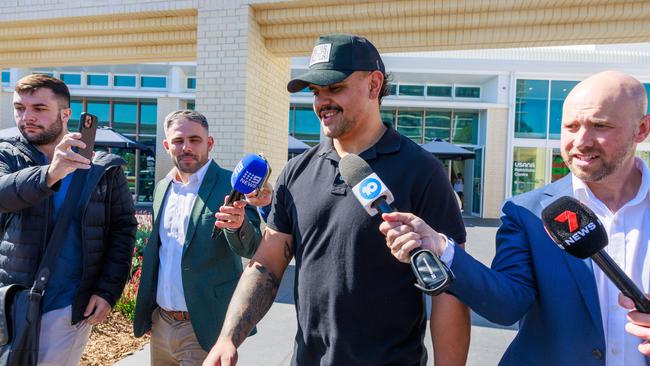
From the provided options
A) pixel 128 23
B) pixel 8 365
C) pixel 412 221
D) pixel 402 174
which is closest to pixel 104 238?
pixel 8 365

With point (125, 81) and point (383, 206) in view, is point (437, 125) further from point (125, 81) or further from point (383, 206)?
point (383, 206)

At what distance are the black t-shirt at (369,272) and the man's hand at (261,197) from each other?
511 millimetres

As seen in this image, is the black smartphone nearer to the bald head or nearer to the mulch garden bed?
the bald head

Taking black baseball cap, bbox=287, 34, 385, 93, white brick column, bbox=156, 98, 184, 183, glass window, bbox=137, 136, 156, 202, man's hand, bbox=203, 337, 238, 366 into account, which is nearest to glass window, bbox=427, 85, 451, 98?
white brick column, bbox=156, 98, 184, 183

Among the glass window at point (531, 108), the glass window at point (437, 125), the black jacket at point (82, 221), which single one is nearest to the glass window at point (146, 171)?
the glass window at point (437, 125)

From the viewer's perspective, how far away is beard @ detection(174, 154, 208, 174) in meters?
2.99

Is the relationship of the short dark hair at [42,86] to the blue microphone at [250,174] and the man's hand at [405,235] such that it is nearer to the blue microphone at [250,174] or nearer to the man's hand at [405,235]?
the blue microphone at [250,174]

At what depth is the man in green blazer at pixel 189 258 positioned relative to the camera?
2.74m

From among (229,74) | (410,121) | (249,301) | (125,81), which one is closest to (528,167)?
(410,121)

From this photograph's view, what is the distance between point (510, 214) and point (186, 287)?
6.13ft

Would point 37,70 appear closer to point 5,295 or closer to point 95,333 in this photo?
point 95,333

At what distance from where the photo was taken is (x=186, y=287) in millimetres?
2742

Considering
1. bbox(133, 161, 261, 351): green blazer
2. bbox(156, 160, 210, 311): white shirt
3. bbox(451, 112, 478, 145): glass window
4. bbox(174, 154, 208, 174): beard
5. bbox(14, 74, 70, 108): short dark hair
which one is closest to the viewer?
bbox(14, 74, 70, 108): short dark hair

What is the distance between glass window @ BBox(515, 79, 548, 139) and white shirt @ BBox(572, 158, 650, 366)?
626 inches
